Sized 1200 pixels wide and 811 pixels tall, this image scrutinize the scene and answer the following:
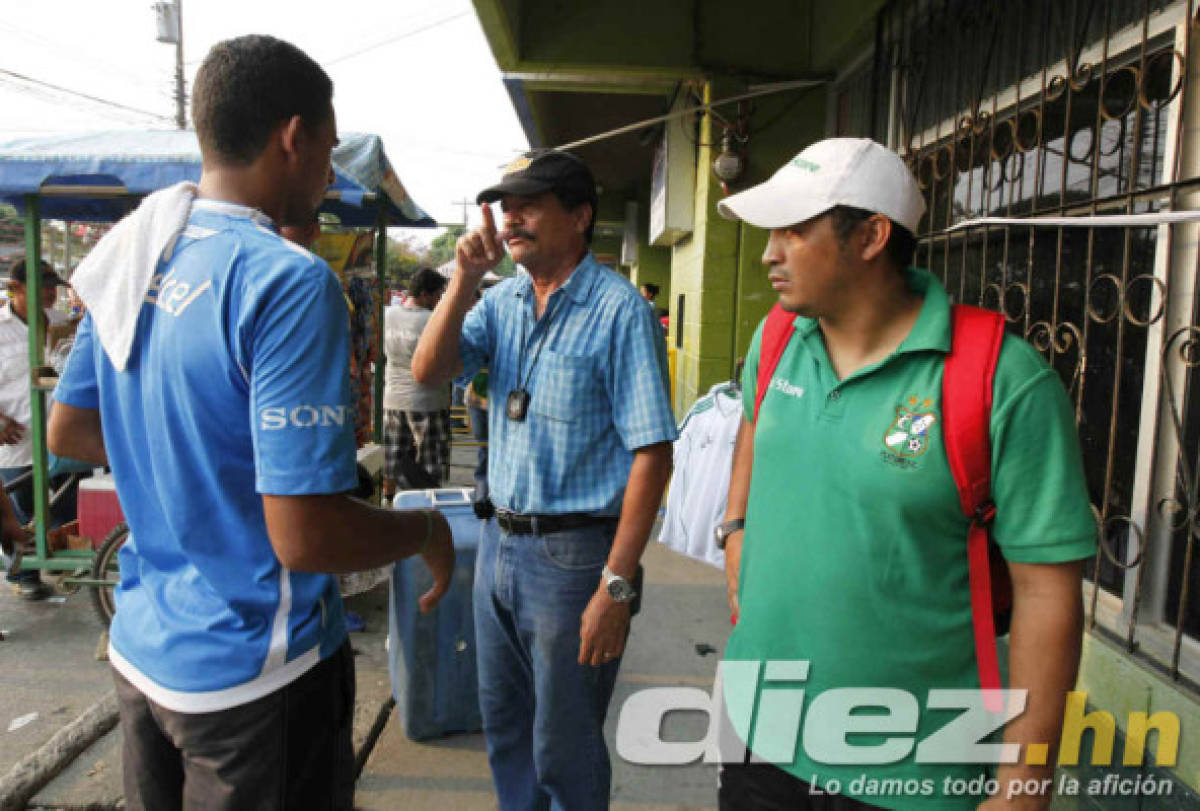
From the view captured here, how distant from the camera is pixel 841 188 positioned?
5.01ft

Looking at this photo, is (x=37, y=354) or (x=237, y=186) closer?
(x=237, y=186)

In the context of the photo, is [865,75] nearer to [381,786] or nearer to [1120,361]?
[1120,361]

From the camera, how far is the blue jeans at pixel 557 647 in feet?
7.07

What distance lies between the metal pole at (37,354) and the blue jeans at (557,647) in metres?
3.32

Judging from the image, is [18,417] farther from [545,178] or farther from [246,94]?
[246,94]

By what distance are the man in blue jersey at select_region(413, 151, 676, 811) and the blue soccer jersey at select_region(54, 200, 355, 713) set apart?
814 millimetres

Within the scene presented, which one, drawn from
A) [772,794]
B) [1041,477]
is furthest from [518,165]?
[772,794]

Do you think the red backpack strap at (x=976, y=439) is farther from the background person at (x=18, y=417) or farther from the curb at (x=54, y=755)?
the background person at (x=18, y=417)

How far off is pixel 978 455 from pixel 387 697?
304cm

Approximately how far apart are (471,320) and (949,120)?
255 centimetres

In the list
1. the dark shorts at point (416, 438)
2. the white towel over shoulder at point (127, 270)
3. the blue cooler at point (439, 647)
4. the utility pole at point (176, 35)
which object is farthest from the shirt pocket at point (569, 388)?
the utility pole at point (176, 35)

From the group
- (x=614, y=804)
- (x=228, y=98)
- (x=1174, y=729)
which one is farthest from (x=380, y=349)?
(x=1174, y=729)

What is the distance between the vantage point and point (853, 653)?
4.96 feet

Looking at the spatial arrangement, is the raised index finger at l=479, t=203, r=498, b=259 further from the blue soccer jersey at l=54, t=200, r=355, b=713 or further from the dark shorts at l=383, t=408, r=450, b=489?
the dark shorts at l=383, t=408, r=450, b=489
